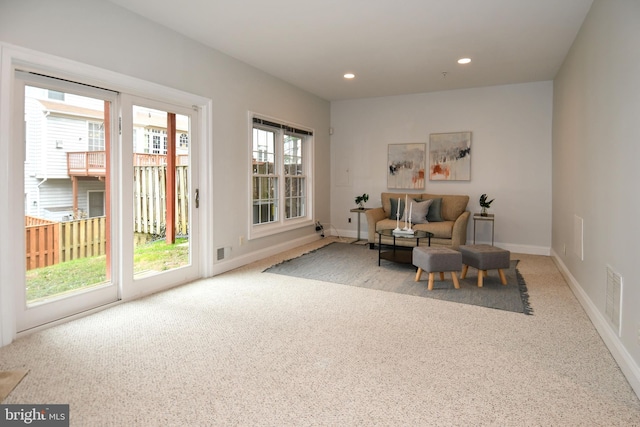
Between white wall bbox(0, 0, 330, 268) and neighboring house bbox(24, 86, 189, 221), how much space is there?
36cm

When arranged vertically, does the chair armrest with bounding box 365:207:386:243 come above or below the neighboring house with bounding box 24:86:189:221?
below

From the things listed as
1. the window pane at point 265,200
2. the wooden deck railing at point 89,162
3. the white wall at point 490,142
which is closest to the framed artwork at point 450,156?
the white wall at point 490,142

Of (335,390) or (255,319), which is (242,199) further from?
(335,390)

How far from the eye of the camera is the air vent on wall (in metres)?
2.33

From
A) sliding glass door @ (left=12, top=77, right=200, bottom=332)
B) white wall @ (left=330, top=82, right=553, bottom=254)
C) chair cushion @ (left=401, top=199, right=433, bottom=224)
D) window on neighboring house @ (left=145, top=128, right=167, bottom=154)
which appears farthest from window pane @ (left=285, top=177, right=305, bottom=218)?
window on neighboring house @ (left=145, top=128, right=167, bottom=154)

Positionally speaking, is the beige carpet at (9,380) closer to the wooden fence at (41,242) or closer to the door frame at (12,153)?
the door frame at (12,153)

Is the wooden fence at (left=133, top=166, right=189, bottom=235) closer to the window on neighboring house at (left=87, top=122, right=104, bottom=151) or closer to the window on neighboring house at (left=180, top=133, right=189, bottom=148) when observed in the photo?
the window on neighboring house at (left=180, top=133, right=189, bottom=148)

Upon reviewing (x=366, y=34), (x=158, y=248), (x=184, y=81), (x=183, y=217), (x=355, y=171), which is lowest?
(x=158, y=248)

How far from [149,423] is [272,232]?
3.80 m

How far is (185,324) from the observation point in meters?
2.86

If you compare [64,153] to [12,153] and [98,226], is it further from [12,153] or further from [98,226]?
[98,226]

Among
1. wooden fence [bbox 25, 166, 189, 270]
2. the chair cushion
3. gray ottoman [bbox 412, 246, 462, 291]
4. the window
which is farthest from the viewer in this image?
the chair cushion

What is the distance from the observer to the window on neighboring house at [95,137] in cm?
311

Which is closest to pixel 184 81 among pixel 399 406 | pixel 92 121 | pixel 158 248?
pixel 92 121
